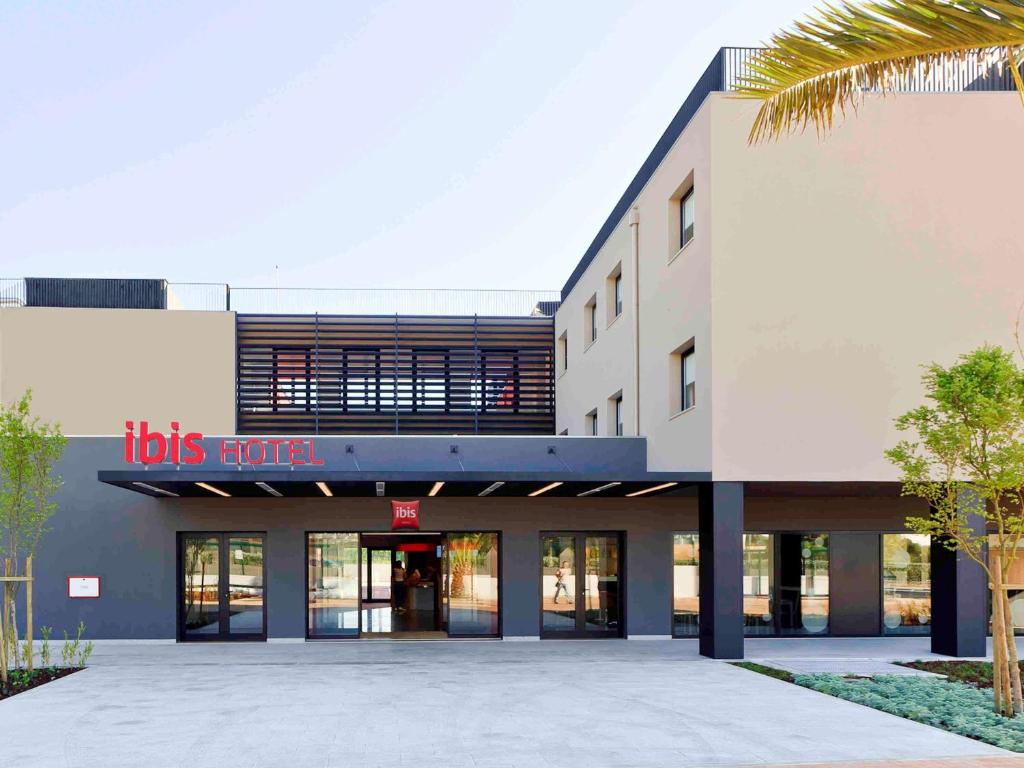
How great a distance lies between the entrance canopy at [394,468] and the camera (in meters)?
18.3

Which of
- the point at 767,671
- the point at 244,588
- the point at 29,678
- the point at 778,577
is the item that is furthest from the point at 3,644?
the point at 778,577

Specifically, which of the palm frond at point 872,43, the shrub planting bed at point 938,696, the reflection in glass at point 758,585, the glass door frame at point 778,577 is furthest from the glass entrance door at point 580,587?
the palm frond at point 872,43

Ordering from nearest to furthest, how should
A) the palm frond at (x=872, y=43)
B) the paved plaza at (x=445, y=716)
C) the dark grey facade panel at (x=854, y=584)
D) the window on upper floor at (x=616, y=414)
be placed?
the palm frond at (x=872, y=43) → the paved plaza at (x=445, y=716) → the dark grey facade panel at (x=854, y=584) → the window on upper floor at (x=616, y=414)

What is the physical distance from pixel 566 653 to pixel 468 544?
395 centimetres

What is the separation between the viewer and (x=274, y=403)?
2919cm

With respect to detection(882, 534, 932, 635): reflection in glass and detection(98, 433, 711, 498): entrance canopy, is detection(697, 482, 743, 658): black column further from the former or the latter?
detection(882, 534, 932, 635): reflection in glass

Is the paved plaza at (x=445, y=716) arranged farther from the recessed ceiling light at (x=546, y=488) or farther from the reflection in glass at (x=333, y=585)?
the reflection in glass at (x=333, y=585)

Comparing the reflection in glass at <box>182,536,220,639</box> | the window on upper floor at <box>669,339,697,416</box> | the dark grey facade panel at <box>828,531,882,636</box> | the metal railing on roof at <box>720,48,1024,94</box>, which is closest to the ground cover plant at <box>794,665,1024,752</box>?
the window on upper floor at <box>669,339,697,416</box>

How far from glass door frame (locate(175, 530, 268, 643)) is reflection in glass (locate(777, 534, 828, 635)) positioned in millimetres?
10727

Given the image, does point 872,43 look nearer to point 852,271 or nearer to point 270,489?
point 852,271

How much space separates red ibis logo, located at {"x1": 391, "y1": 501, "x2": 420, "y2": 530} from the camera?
2098 centimetres

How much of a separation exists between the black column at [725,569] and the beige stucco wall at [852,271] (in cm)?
46

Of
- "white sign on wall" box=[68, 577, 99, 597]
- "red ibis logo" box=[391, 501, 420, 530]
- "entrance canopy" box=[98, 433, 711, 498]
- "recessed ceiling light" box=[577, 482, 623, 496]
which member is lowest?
"white sign on wall" box=[68, 577, 99, 597]

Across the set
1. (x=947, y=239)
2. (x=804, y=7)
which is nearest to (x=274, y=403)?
(x=947, y=239)
